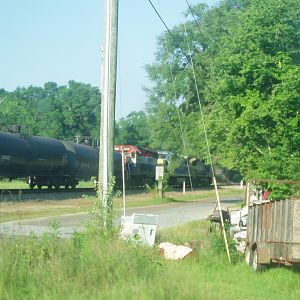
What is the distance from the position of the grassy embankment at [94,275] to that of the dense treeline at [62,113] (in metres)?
75.9

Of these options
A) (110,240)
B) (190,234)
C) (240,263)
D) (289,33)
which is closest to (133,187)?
(289,33)

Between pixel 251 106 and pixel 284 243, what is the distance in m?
10.2

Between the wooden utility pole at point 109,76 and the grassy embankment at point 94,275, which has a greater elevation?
the wooden utility pole at point 109,76

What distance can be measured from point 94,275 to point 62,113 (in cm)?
8843

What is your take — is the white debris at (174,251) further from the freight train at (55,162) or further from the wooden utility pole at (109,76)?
the freight train at (55,162)

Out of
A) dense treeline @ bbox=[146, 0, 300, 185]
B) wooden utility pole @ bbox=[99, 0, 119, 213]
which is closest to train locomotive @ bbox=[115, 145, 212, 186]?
dense treeline @ bbox=[146, 0, 300, 185]

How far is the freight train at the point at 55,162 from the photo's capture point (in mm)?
34562

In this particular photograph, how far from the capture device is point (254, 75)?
21.2 m

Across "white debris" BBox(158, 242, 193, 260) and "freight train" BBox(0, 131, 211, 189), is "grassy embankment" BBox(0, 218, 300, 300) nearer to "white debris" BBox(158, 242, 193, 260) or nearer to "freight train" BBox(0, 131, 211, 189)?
"white debris" BBox(158, 242, 193, 260)

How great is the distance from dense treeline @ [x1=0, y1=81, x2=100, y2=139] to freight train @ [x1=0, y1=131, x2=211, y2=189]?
1336 inches

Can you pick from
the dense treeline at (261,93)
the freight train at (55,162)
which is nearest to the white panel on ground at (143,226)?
the dense treeline at (261,93)

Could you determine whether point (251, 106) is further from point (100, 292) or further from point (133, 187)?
point (133, 187)

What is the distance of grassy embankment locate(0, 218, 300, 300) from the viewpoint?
755cm

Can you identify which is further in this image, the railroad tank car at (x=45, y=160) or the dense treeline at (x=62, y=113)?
the dense treeline at (x=62, y=113)
